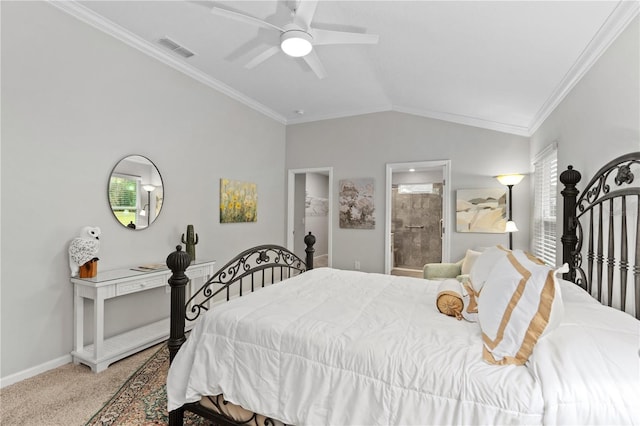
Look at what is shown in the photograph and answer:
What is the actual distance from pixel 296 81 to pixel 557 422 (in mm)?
3909

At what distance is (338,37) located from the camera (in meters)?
2.32

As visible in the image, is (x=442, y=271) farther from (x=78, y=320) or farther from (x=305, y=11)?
(x=78, y=320)

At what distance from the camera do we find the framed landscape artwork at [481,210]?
13.8 feet

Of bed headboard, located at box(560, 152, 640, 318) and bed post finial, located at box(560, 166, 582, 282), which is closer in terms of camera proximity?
bed headboard, located at box(560, 152, 640, 318)

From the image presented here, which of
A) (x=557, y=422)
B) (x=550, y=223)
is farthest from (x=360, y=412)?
(x=550, y=223)

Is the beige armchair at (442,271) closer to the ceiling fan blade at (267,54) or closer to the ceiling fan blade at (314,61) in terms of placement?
the ceiling fan blade at (314,61)

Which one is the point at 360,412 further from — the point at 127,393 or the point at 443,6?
the point at 443,6

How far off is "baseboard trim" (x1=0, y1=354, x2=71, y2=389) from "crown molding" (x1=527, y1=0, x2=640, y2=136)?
4456mm

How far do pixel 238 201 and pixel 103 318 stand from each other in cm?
223

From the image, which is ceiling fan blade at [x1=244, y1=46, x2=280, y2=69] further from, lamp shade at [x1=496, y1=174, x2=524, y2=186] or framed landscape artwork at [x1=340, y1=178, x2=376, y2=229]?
lamp shade at [x1=496, y1=174, x2=524, y2=186]

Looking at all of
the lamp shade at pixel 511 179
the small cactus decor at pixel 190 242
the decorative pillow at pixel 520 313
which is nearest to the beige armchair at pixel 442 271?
the lamp shade at pixel 511 179

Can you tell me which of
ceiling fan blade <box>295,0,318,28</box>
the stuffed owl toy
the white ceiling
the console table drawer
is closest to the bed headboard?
the white ceiling

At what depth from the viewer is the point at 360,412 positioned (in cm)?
122

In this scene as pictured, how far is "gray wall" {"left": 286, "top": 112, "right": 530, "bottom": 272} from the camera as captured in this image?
166 inches
